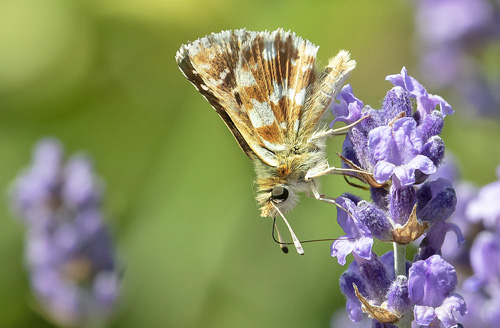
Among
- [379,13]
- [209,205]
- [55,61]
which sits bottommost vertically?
[209,205]

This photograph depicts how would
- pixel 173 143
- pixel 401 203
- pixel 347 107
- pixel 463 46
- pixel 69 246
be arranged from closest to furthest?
pixel 401 203 → pixel 347 107 → pixel 69 246 → pixel 463 46 → pixel 173 143

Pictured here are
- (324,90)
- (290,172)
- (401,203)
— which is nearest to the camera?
(401,203)

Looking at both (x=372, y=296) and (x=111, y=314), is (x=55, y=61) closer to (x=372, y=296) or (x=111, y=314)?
(x=111, y=314)

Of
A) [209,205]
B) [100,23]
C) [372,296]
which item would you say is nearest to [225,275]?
[209,205]

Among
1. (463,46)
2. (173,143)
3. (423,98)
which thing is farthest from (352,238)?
(173,143)

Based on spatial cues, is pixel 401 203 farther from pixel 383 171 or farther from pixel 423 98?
pixel 423 98

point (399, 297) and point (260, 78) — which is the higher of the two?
point (260, 78)
